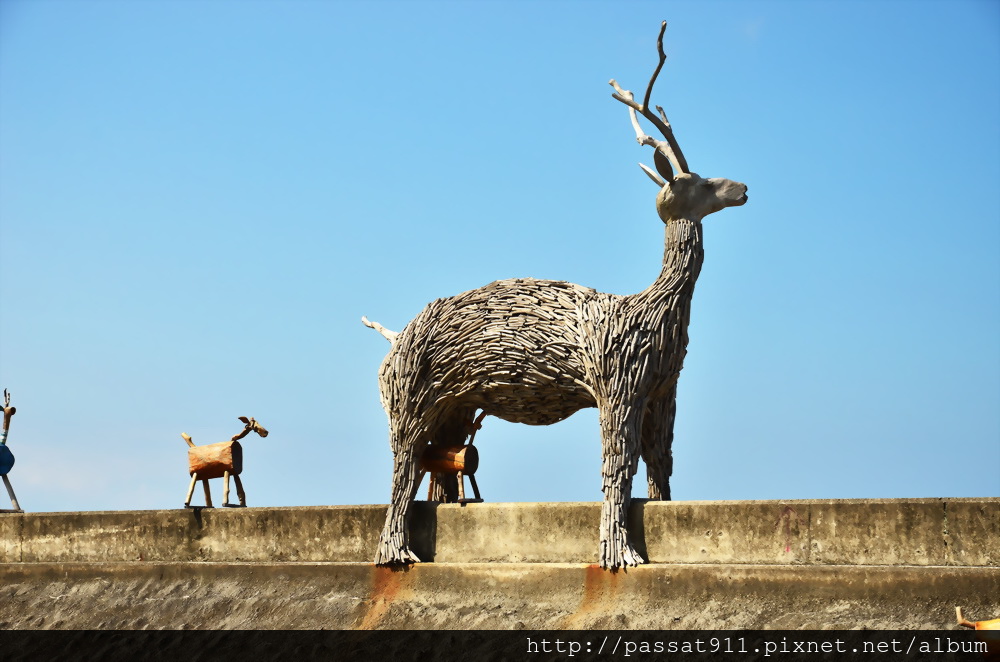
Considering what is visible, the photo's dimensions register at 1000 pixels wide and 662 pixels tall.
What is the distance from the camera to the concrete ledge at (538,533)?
28.9 feet

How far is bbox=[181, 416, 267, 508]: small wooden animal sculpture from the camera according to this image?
12328mm

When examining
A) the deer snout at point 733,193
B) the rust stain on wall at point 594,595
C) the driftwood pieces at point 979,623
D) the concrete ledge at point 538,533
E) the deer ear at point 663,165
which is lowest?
the driftwood pieces at point 979,623

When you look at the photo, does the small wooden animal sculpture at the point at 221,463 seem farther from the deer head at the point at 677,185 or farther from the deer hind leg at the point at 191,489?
the deer head at the point at 677,185

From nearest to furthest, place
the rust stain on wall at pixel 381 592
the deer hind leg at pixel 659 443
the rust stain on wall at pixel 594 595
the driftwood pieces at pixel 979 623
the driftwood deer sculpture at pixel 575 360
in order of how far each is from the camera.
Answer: the driftwood pieces at pixel 979 623 → the rust stain on wall at pixel 594 595 → the driftwood deer sculpture at pixel 575 360 → the rust stain on wall at pixel 381 592 → the deer hind leg at pixel 659 443

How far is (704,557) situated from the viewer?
31.6 feet

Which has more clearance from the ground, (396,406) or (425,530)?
(396,406)

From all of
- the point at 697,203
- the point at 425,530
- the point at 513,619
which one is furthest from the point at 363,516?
the point at 697,203

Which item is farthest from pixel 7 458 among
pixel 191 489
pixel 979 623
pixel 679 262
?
pixel 979 623

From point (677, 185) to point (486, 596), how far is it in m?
3.85

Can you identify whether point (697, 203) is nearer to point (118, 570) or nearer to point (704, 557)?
point (704, 557)

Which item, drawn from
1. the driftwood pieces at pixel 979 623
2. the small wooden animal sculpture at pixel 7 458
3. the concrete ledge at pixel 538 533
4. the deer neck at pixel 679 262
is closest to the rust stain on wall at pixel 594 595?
the concrete ledge at pixel 538 533

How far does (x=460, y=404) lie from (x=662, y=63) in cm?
354

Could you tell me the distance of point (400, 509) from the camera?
11.0m

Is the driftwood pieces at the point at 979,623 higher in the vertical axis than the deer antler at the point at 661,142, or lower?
lower
